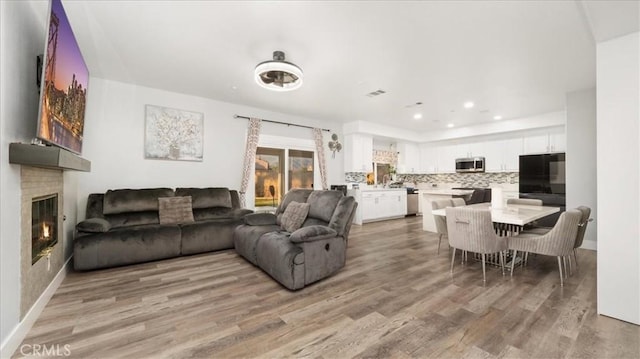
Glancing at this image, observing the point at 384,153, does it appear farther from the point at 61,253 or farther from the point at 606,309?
the point at 61,253

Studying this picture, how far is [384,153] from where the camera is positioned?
8.27 metres

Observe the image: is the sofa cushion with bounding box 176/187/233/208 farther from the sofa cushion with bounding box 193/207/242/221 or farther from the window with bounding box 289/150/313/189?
the window with bounding box 289/150/313/189

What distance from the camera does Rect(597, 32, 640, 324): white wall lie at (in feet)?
6.62

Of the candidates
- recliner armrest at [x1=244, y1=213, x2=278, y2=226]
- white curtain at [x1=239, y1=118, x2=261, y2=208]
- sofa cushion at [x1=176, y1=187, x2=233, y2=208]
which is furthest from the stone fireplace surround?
white curtain at [x1=239, y1=118, x2=261, y2=208]

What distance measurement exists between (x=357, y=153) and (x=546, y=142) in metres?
4.40

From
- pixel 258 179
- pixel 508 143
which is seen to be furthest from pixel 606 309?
pixel 508 143

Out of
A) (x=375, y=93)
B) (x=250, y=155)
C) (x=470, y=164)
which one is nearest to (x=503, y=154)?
(x=470, y=164)

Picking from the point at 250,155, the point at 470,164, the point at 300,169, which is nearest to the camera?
the point at 250,155

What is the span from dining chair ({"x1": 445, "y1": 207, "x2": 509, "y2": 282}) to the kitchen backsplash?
4170 millimetres

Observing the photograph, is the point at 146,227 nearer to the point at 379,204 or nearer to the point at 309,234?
the point at 309,234

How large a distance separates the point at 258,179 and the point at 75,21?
356 centimetres

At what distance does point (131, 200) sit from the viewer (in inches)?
151

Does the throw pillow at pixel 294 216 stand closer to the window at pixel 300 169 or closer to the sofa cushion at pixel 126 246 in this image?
the sofa cushion at pixel 126 246

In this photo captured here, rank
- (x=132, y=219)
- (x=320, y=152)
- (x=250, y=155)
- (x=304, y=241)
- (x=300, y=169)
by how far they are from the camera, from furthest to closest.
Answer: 1. (x=320, y=152)
2. (x=300, y=169)
3. (x=250, y=155)
4. (x=132, y=219)
5. (x=304, y=241)
